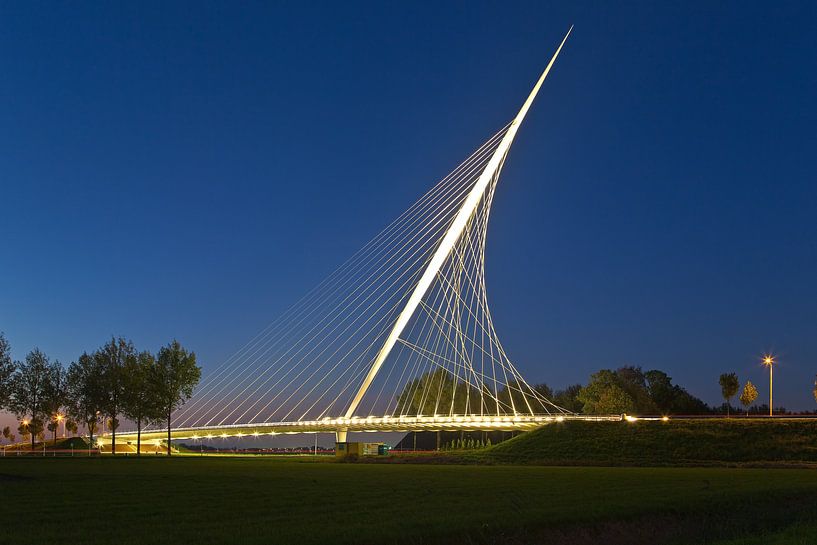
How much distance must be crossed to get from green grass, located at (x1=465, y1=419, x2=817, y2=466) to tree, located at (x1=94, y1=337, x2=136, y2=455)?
103 feet

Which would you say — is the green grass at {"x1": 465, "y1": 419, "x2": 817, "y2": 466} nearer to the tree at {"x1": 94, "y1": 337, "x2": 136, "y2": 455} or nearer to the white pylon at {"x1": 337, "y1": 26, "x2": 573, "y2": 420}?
the white pylon at {"x1": 337, "y1": 26, "x2": 573, "y2": 420}

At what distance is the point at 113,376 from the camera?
6391 centimetres

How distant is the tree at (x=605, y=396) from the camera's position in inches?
3428

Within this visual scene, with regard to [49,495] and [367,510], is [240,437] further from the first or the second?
[367,510]

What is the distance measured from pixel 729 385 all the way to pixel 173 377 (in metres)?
62.1

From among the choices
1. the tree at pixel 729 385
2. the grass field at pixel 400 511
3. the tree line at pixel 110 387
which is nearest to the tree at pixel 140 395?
the tree line at pixel 110 387

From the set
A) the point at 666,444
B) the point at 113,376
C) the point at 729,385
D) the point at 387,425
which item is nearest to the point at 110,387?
the point at 113,376

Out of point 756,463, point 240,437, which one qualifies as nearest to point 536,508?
point 756,463

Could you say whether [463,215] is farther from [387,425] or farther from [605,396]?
[605,396]

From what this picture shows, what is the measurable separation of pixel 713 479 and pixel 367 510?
1810 centimetres

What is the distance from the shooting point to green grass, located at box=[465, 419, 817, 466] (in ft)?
151

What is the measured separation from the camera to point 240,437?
8281 cm

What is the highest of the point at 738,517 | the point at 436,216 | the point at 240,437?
the point at 436,216

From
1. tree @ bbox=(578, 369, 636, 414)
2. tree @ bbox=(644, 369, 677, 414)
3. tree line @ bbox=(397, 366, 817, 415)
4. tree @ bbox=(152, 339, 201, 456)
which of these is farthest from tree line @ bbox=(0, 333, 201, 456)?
tree @ bbox=(644, 369, 677, 414)
